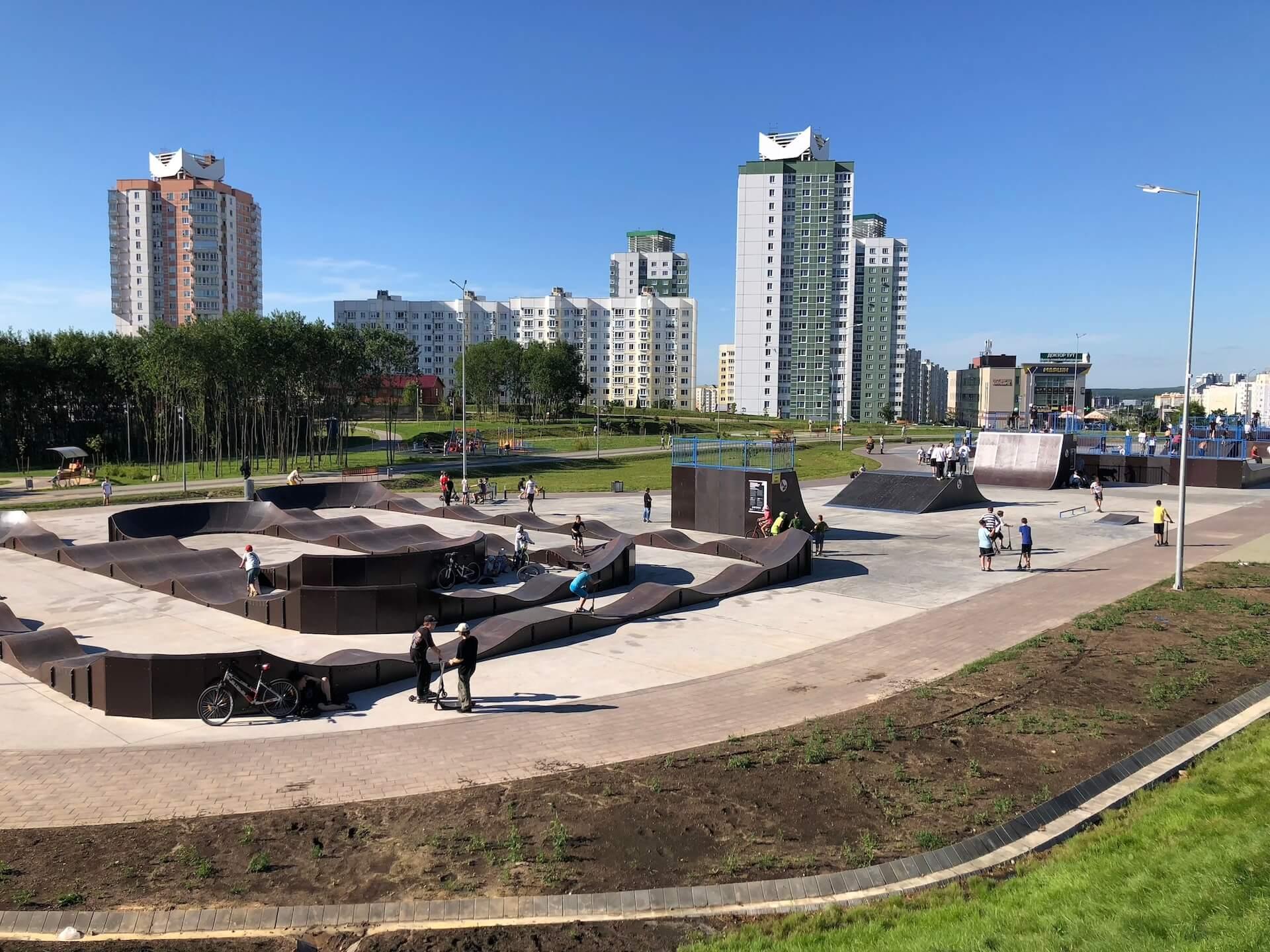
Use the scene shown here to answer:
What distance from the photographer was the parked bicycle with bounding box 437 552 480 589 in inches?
863

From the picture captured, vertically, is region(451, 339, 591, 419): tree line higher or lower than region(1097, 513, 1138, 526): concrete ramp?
higher

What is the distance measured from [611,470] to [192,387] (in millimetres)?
28398

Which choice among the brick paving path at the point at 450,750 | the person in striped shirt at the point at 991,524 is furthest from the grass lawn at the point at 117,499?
the person in striped shirt at the point at 991,524

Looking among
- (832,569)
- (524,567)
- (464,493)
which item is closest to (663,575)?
(524,567)

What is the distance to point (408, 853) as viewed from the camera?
813 centimetres

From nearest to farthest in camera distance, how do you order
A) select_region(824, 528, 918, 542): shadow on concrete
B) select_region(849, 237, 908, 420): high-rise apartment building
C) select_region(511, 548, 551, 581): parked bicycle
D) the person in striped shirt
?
select_region(511, 548, 551, 581): parked bicycle < the person in striped shirt < select_region(824, 528, 918, 542): shadow on concrete < select_region(849, 237, 908, 420): high-rise apartment building

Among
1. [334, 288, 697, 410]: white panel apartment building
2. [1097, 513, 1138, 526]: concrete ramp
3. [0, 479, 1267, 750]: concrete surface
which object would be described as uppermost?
[334, 288, 697, 410]: white panel apartment building

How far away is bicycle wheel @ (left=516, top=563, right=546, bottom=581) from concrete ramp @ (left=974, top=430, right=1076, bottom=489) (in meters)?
33.0

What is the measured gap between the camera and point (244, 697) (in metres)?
12.5

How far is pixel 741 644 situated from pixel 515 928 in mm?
10170

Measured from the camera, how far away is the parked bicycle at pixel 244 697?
12.4 metres

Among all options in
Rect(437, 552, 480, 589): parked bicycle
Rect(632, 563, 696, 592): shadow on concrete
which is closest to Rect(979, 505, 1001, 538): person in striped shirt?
Rect(632, 563, 696, 592): shadow on concrete

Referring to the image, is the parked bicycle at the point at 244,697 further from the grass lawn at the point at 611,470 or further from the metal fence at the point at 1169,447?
the metal fence at the point at 1169,447

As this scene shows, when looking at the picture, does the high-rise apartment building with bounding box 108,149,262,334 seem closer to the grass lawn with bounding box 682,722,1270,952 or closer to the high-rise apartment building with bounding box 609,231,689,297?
the high-rise apartment building with bounding box 609,231,689,297
